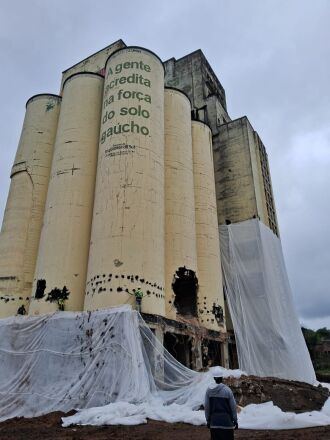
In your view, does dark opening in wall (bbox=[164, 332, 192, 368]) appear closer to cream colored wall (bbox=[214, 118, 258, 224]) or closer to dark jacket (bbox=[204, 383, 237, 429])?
cream colored wall (bbox=[214, 118, 258, 224])

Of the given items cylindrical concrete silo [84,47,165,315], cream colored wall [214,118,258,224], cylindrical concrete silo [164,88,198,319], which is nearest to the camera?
cylindrical concrete silo [84,47,165,315]

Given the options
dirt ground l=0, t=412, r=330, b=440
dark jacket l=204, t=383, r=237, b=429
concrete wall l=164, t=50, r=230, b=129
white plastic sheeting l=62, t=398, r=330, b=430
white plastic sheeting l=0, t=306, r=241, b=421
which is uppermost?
concrete wall l=164, t=50, r=230, b=129

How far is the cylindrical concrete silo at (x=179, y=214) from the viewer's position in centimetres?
1833

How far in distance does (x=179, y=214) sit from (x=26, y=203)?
8963 mm

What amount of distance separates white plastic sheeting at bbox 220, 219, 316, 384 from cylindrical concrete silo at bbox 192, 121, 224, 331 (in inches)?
78.0

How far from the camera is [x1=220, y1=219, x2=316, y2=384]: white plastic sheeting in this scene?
1966 cm

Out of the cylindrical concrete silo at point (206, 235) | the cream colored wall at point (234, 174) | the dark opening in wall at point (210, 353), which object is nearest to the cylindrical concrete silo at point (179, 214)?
the cylindrical concrete silo at point (206, 235)

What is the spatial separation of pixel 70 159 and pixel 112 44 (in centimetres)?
1564

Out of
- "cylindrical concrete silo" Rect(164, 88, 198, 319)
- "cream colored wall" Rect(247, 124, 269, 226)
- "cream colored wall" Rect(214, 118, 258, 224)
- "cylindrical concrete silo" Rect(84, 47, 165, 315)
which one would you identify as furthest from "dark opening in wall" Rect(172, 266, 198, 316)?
"cream colored wall" Rect(247, 124, 269, 226)

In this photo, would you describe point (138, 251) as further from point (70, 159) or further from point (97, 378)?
point (70, 159)

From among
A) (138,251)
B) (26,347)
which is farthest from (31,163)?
(26,347)

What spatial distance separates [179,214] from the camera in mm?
19562

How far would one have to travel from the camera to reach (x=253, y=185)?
25.2m

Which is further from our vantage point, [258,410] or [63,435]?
[258,410]
